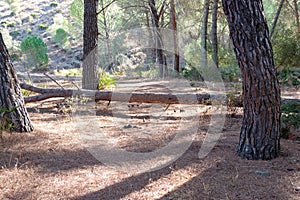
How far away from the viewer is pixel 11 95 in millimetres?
4336

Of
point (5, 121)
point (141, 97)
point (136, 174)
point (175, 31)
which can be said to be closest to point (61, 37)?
point (175, 31)

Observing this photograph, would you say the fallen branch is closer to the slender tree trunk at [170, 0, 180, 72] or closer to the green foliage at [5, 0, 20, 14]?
the slender tree trunk at [170, 0, 180, 72]

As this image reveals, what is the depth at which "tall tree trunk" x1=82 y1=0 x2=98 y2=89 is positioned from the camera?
25.0ft

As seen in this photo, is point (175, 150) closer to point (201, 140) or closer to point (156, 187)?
point (201, 140)

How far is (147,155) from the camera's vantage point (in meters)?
3.70

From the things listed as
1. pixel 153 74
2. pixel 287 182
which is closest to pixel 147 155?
pixel 287 182

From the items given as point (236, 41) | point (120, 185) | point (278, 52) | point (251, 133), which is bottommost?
point (120, 185)

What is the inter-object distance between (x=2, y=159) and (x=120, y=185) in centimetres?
148

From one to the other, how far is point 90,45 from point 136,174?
5152mm

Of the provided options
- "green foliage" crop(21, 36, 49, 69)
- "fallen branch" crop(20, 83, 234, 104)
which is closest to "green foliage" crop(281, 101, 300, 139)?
"fallen branch" crop(20, 83, 234, 104)

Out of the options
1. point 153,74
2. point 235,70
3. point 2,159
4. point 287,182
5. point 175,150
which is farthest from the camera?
point 153,74

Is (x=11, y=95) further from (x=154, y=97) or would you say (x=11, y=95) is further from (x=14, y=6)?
(x=14, y=6)

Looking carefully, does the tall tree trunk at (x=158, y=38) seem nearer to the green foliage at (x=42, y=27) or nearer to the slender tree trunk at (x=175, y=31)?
the slender tree trunk at (x=175, y=31)

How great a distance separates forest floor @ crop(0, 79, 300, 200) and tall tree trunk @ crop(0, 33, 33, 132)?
19cm
